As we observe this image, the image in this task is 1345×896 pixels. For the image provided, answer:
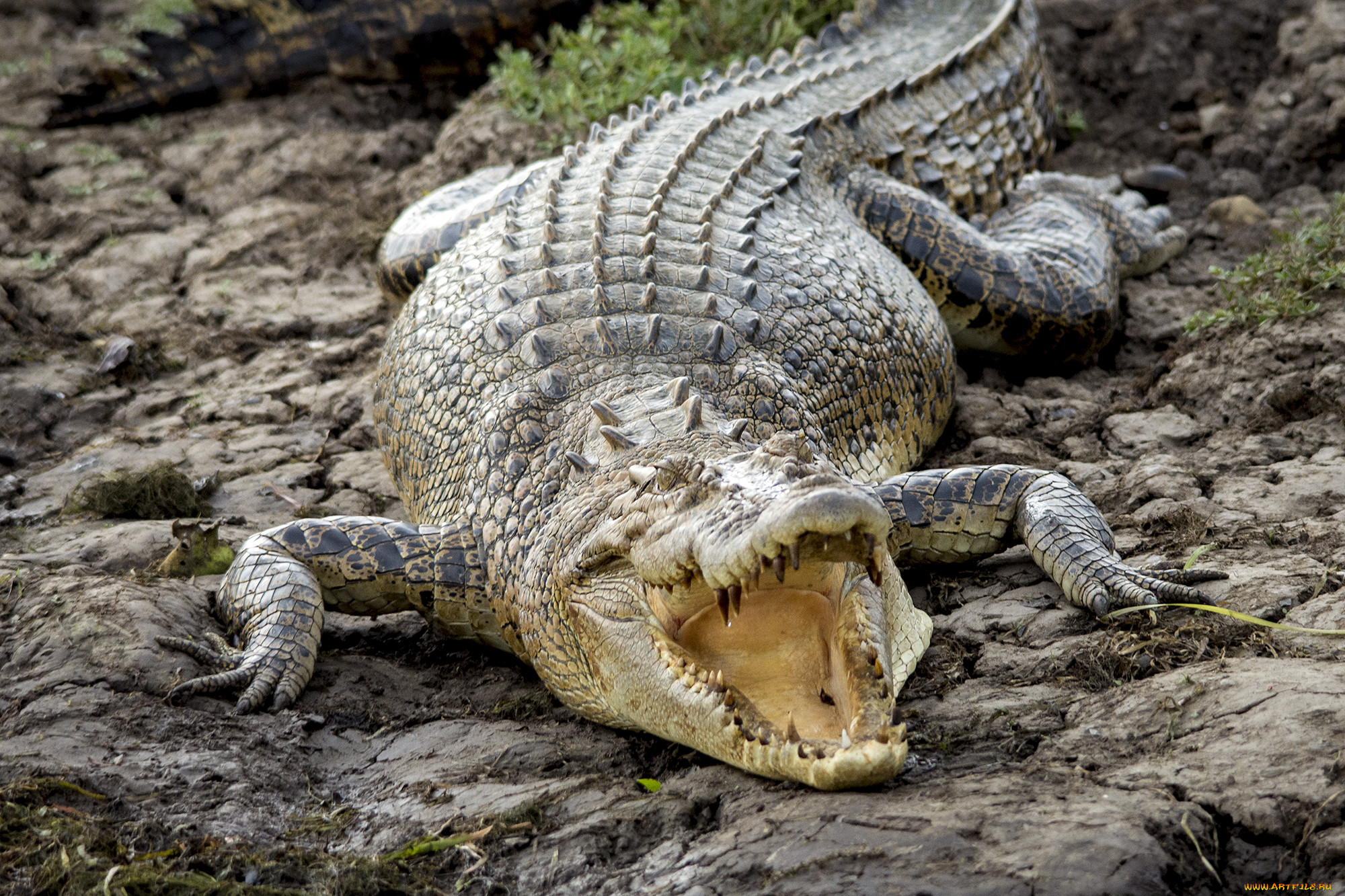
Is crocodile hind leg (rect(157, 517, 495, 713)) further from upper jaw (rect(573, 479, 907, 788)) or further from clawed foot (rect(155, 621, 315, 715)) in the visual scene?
upper jaw (rect(573, 479, 907, 788))

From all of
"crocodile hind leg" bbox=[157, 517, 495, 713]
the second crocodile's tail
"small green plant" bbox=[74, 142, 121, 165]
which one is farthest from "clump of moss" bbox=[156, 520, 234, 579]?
the second crocodile's tail

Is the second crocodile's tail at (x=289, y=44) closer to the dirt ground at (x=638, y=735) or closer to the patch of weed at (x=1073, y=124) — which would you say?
the dirt ground at (x=638, y=735)

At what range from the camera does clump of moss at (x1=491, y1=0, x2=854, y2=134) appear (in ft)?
21.4

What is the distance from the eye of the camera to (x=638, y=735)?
2857mm

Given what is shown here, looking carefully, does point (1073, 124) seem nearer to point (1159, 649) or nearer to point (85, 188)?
point (1159, 649)

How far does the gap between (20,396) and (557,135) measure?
3.08 meters

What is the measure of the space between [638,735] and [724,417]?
2.94ft

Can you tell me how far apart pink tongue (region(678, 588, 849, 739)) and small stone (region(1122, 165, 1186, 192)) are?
4573 mm

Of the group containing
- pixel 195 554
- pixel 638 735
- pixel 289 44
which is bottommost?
pixel 638 735

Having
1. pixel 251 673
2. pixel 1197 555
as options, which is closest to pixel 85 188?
pixel 251 673

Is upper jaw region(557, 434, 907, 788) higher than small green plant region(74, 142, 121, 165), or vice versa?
small green plant region(74, 142, 121, 165)

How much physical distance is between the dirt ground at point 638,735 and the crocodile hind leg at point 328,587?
116 millimetres

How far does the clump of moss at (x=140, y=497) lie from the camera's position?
4027mm

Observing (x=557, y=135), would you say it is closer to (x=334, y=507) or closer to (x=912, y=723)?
(x=334, y=507)
